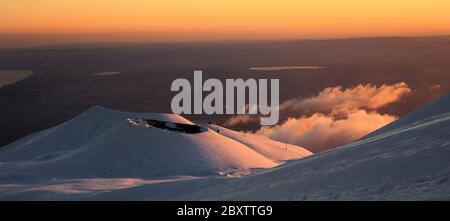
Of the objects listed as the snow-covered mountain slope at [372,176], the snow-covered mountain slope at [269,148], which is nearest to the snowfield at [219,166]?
the snow-covered mountain slope at [372,176]

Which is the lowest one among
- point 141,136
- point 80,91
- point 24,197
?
point 24,197

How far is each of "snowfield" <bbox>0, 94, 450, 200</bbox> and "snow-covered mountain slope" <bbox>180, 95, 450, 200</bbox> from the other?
3cm

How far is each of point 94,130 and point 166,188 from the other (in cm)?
3696

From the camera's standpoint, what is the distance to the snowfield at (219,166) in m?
13.4

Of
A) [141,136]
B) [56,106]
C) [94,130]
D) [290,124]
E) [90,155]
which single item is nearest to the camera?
[90,155]

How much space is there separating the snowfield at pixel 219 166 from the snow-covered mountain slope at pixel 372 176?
3cm

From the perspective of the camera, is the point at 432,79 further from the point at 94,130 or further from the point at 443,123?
the point at 443,123

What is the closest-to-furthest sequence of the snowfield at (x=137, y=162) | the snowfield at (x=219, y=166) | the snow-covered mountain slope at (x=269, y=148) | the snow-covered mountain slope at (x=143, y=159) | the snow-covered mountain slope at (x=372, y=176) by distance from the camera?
the snow-covered mountain slope at (x=372, y=176)
the snowfield at (x=219, y=166)
the snowfield at (x=137, y=162)
the snow-covered mountain slope at (x=143, y=159)
the snow-covered mountain slope at (x=269, y=148)

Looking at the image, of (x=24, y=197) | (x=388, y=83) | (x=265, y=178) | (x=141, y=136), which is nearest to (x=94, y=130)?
(x=141, y=136)

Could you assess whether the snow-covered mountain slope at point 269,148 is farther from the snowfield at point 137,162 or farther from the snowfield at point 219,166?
the snowfield at point 137,162

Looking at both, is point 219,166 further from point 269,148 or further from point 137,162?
point 269,148

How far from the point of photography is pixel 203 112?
14225 cm

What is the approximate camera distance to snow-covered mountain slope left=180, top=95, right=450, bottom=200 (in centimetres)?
1212

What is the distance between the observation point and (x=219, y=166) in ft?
136
